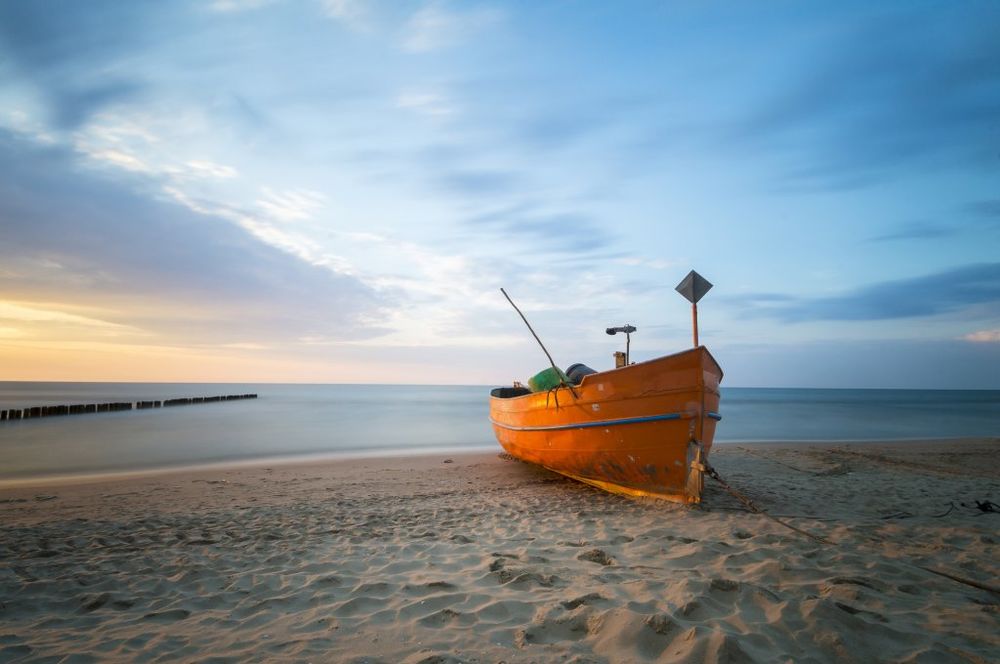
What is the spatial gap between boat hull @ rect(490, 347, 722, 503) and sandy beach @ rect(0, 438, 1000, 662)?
517 mm

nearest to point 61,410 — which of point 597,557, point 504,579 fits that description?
point 504,579

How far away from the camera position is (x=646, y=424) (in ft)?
21.7

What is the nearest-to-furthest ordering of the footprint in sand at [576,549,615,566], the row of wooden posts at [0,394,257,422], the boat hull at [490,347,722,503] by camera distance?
the footprint in sand at [576,549,615,566] → the boat hull at [490,347,722,503] → the row of wooden posts at [0,394,257,422]

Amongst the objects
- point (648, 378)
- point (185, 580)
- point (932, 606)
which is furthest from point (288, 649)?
point (648, 378)

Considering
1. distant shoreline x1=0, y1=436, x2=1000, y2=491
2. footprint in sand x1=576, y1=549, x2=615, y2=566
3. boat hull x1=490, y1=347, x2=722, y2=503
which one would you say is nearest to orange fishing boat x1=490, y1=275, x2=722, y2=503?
boat hull x1=490, y1=347, x2=722, y2=503

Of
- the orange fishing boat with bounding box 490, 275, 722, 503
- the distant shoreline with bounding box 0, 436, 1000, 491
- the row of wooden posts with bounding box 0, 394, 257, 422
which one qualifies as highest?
the orange fishing boat with bounding box 490, 275, 722, 503

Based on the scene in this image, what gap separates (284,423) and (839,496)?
1052 inches

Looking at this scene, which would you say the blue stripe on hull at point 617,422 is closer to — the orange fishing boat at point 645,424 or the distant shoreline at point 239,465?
the orange fishing boat at point 645,424

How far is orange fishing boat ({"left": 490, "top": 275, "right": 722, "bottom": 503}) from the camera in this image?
636 cm

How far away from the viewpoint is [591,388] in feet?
24.0

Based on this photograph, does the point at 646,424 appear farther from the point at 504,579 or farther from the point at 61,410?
the point at 61,410

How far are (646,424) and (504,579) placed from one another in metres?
3.54

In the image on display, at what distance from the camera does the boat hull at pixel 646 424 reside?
20.9ft

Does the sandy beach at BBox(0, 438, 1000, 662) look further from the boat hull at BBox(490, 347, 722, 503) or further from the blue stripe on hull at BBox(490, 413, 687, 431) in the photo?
the blue stripe on hull at BBox(490, 413, 687, 431)
